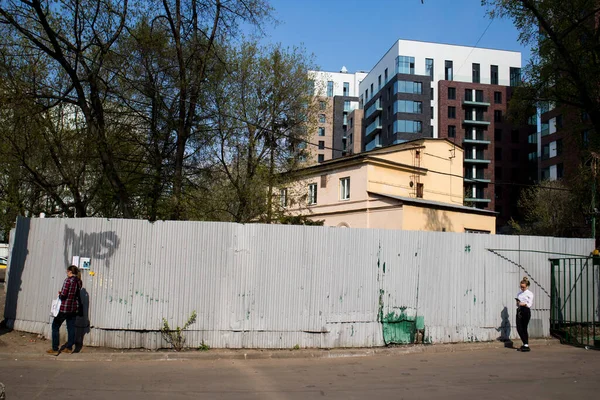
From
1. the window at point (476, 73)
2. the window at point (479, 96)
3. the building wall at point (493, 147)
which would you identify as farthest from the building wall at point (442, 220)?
the window at point (476, 73)

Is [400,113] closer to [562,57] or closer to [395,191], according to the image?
[395,191]

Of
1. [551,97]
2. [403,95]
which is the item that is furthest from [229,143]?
[403,95]

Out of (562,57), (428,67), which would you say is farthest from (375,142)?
(562,57)

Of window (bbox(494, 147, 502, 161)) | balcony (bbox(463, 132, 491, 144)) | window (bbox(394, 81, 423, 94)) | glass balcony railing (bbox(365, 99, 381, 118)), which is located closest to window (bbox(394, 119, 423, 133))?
window (bbox(394, 81, 423, 94))

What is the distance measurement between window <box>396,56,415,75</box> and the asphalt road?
2547 inches

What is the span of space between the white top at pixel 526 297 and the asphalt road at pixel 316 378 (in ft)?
4.29

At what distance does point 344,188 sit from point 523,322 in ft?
95.4

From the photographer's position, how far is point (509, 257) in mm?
12836

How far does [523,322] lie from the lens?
1170 cm

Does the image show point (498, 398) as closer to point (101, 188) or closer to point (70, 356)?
point (70, 356)

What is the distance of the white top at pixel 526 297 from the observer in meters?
11.8

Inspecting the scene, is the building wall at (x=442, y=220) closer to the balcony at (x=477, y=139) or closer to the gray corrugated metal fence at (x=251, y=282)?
the gray corrugated metal fence at (x=251, y=282)

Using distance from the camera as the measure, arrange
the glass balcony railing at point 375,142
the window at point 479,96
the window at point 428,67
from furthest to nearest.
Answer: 1. the glass balcony railing at point 375,142
2. the window at point 479,96
3. the window at point 428,67

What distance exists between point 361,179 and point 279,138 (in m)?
11.8
